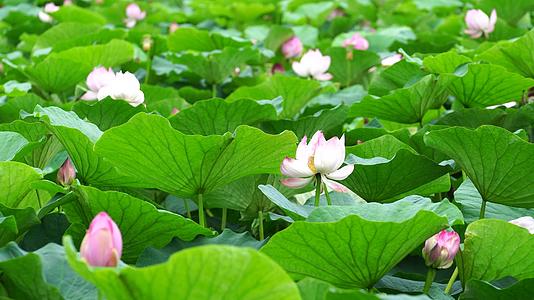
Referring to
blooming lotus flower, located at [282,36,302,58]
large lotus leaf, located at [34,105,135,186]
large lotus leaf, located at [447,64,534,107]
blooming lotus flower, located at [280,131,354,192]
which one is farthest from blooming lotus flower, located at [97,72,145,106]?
blooming lotus flower, located at [282,36,302,58]

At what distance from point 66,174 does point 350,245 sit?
559 millimetres

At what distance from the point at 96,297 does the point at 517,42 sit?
1207 millimetres

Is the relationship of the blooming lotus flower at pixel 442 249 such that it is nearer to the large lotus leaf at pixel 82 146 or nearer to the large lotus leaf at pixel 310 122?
the large lotus leaf at pixel 82 146

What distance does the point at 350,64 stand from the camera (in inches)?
110

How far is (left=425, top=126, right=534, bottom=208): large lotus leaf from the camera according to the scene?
139 centimetres

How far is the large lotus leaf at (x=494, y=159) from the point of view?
1.39 metres

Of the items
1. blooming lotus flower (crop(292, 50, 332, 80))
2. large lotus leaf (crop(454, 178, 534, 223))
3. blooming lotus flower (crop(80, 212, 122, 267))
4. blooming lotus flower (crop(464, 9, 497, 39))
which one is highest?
blooming lotus flower (crop(80, 212, 122, 267))

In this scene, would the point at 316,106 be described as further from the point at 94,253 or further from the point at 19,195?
the point at 94,253

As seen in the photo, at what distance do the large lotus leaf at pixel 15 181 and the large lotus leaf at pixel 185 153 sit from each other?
0.35 feet

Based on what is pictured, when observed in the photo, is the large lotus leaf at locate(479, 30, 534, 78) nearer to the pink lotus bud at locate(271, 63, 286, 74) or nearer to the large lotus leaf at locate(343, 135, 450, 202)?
the large lotus leaf at locate(343, 135, 450, 202)

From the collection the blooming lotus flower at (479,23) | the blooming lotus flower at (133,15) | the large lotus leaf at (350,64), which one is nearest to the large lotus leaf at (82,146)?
the large lotus leaf at (350,64)

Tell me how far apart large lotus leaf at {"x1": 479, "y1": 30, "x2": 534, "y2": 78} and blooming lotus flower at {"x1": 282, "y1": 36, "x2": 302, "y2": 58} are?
1.16m

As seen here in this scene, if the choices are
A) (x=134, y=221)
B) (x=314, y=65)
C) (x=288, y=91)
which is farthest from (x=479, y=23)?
(x=134, y=221)

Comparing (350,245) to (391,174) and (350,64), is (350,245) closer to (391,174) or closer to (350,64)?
(391,174)
